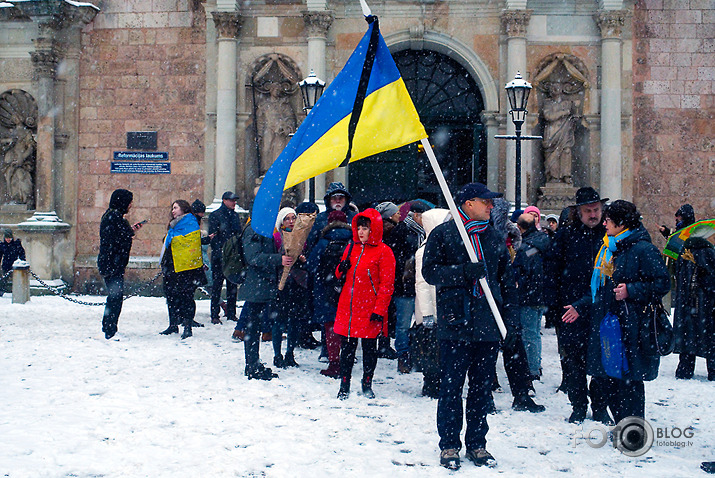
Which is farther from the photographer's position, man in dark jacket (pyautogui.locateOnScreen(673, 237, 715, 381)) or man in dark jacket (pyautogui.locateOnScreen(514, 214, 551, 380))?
man in dark jacket (pyautogui.locateOnScreen(673, 237, 715, 381))

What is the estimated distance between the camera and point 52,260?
50.4 feet

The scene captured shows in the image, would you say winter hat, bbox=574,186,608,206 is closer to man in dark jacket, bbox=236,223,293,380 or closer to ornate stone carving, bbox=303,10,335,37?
man in dark jacket, bbox=236,223,293,380

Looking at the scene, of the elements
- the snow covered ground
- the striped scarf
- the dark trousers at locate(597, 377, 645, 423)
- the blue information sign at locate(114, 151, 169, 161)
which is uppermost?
the blue information sign at locate(114, 151, 169, 161)

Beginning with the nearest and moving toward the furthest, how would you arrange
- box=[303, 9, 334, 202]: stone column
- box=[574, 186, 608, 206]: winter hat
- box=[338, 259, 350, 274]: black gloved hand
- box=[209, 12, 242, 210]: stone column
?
box=[574, 186, 608, 206]: winter hat, box=[338, 259, 350, 274]: black gloved hand, box=[303, 9, 334, 202]: stone column, box=[209, 12, 242, 210]: stone column

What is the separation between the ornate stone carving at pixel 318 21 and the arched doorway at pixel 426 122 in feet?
5.91

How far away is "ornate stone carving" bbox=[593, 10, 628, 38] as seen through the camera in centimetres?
1406

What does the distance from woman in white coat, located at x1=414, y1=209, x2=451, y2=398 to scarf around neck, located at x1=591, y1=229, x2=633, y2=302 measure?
140cm

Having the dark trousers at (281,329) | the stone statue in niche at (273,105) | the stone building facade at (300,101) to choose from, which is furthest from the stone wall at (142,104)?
the dark trousers at (281,329)

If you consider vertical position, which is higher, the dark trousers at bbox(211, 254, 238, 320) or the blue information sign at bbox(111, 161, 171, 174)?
the blue information sign at bbox(111, 161, 171, 174)

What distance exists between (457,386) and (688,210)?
4942 millimetres

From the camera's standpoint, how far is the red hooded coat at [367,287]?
635 cm

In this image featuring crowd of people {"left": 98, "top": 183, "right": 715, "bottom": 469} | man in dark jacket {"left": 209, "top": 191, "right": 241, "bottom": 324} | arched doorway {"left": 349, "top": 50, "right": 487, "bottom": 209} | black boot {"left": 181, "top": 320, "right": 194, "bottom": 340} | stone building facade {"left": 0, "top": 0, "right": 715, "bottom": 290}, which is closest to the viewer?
crowd of people {"left": 98, "top": 183, "right": 715, "bottom": 469}

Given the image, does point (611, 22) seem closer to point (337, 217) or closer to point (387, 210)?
point (387, 210)

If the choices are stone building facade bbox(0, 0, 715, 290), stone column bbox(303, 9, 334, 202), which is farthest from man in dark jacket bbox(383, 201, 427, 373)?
stone building facade bbox(0, 0, 715, 290)
